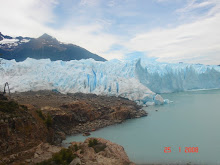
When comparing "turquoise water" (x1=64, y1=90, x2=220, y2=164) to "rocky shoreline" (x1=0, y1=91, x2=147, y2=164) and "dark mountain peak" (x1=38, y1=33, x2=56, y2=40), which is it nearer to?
"rocky shoreline" (x1=0, y1=91, x2=147, y2=164)

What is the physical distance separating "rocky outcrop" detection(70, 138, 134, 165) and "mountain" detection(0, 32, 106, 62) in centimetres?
3464

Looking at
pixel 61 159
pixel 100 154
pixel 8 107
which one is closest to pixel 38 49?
pixel 8 107

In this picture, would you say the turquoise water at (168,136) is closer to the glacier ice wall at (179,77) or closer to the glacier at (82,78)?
the glacier at (82,78)

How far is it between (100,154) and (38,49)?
36924 millimetres

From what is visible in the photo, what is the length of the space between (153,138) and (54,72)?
14772 mm

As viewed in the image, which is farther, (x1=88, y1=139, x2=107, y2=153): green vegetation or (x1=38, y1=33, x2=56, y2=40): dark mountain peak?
(x1=38, y1=33, x2=56, y2=40): dark mountain peak

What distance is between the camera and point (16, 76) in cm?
2031

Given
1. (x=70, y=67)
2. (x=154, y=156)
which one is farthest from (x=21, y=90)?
(x=154, y=156)

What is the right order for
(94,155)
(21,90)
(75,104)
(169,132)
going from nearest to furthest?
(94,155) → (169,132) → (75,104) → (21,90)

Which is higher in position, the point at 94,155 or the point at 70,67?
the point at 70,67

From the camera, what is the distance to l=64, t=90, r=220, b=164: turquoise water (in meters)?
7.22

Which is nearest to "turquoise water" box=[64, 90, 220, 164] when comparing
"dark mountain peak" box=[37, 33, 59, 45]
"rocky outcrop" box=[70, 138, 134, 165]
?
"rocky outcrop" box=[70, 138, 134, 165]

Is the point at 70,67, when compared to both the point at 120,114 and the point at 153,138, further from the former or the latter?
the point at 153,138
